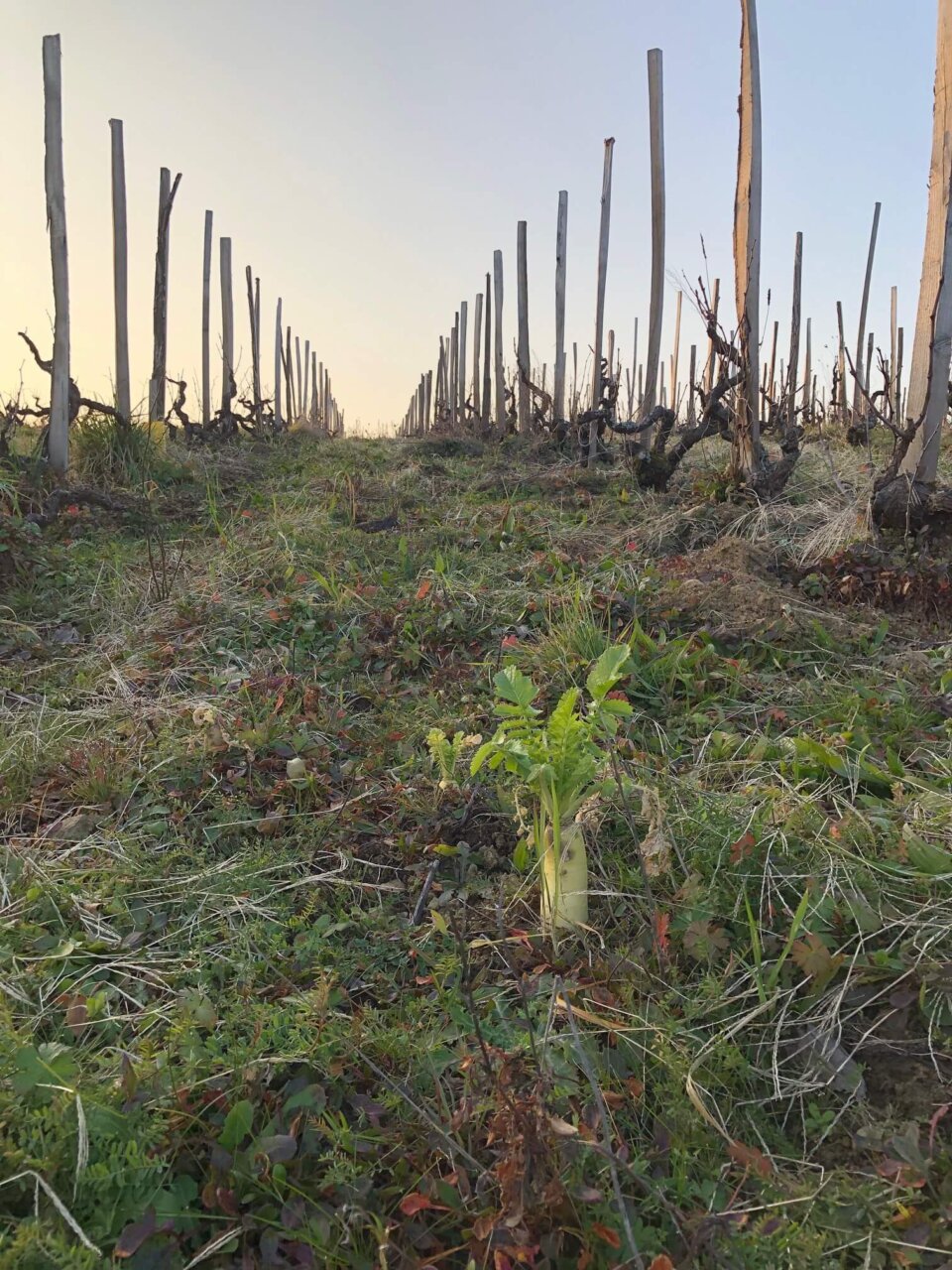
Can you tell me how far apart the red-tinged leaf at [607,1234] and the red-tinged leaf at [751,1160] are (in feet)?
0.86

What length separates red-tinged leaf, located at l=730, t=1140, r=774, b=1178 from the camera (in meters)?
1.31

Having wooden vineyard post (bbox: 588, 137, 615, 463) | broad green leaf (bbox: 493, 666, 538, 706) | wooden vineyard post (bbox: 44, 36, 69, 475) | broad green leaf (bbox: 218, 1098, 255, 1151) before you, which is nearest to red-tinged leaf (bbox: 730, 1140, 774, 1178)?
broad green leaf (bbox: 218, 1098, 255, 1151)

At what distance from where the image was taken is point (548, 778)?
6.07 feet

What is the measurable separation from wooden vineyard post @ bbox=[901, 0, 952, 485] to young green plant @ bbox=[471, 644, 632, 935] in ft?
13.0

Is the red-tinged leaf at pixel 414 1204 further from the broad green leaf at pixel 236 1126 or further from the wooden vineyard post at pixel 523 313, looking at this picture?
the wooden vineyard post at pixel 523 313

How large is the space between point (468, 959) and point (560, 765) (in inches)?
20.0

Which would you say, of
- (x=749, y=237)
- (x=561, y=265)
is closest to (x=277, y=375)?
(x=561, y=265)

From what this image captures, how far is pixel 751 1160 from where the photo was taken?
1324 mm

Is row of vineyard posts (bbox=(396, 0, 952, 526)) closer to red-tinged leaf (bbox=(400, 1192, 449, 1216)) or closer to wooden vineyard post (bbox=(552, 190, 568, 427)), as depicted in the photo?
wooden vineyard post (bbox=(552, 190, 568, 427))

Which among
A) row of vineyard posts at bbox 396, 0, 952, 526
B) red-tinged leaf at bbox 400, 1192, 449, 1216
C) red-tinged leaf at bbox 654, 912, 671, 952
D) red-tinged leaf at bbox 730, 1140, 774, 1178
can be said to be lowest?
red-tinged leaf at bbox 400, 1192, 449, 1216

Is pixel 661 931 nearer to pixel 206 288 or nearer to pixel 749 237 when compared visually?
pixel 749 237

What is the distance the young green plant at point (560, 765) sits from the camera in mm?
1839

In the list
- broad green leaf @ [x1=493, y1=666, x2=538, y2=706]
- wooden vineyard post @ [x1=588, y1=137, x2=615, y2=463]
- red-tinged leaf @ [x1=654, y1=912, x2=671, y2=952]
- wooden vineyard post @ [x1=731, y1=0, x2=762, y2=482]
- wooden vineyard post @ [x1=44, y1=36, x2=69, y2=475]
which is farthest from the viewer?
wooden vineyard post @ [x1=588, y1=137, x2=615, y2=463]

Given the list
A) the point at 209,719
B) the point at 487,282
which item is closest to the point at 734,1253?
the point at 209,719
